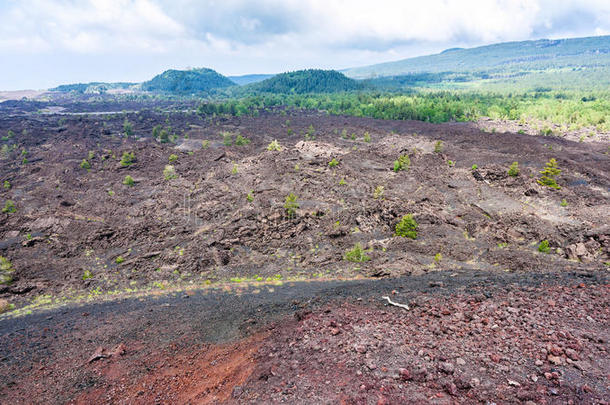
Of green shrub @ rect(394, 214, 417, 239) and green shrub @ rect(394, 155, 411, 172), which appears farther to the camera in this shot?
green shrub @ rect(394, 155, 411, 172)

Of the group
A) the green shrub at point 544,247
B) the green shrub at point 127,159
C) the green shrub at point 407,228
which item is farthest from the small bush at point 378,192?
the green shrub at point 127,159

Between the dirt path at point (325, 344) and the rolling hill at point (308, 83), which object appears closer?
the dirt path at point (325, 344)

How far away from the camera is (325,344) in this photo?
1017 centimetres

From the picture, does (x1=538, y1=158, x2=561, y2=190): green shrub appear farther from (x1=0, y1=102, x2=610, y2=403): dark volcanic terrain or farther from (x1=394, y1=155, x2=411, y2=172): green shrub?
(x1=394, y1=155, x2=411, y2=172): green shrub

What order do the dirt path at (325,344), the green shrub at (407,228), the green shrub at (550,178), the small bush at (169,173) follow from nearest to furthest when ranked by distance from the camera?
the dirt path at (325,344), the green shrub at (407,228), the green shrub at (550,178), the small bush at (169,173)

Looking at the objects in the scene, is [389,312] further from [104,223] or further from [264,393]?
[104,223]

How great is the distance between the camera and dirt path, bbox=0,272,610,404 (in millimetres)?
7734

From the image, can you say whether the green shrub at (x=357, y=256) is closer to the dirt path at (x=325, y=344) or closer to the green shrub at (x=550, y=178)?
the dirt path at (x=325, y=344)

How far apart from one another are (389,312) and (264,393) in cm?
626

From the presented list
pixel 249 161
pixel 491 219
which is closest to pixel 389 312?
pixel 491 219

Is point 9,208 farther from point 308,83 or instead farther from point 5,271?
point 308,83

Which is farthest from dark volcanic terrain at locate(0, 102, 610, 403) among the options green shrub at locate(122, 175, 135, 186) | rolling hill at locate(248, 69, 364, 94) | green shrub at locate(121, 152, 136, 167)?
rolling hill at locate(248, 69, 364, 94)

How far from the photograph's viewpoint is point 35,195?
31.9 m

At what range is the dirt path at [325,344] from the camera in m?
7.73
